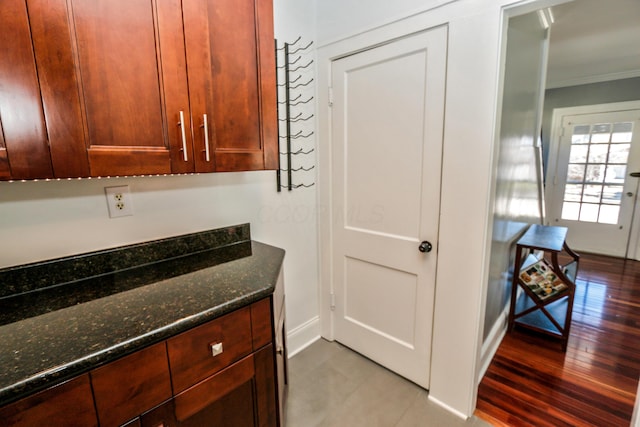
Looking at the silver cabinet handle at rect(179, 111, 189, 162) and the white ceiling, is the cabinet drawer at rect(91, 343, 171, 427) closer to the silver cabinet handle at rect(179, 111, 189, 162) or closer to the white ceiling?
the silver cabinet handle at rect(179, 111, 189, 162)

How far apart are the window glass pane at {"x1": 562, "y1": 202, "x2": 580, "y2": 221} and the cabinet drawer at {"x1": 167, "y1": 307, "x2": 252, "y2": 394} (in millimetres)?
4963

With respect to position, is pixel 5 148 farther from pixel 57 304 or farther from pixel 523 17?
pixel 523 17

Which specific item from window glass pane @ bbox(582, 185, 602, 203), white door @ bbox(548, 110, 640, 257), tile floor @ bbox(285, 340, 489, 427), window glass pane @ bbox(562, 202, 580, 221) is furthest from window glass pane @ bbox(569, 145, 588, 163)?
tile floor @ bbox(285, 340, 489, 427)

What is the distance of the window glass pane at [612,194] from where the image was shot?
12.5ft

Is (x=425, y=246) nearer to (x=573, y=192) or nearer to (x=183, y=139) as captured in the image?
(x=183, y=139)

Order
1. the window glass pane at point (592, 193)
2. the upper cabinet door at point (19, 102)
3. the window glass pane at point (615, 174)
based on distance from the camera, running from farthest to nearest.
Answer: the window glass pane at point (592, 193), the window glass pane at point (615, 174), the upper cabinet door at point (19, 102)

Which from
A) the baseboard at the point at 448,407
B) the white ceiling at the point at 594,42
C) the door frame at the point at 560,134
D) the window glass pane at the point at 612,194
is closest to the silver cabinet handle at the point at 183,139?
the baseboard at the point at 448,407

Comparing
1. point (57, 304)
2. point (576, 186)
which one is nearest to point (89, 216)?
point (57, 304)

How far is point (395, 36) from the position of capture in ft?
4.95

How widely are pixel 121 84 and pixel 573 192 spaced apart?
17.3ft

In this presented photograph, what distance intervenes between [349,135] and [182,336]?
1.40m

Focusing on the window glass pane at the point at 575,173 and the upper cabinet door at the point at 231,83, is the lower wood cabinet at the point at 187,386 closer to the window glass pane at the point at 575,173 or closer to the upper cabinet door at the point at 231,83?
the upper cabinet door at the point at 231,83

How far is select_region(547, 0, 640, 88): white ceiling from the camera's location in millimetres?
2188

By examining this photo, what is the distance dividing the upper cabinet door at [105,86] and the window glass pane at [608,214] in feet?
16.9
